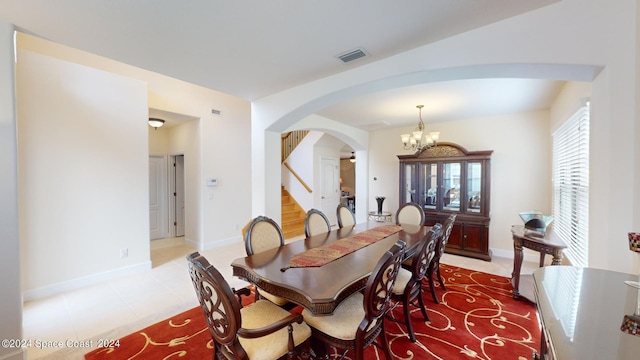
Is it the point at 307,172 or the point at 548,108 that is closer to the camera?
the point at 548,108

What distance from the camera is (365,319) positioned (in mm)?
1510

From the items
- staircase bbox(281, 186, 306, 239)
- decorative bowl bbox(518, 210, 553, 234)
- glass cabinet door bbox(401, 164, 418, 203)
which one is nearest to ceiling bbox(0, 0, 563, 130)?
decorative bowl bbox(518, 210, 553, 234)

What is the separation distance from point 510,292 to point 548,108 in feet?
10.5

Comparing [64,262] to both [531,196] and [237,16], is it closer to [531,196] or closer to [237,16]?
[237,16]

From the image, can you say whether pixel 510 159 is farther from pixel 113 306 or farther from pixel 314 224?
pixel 113 306

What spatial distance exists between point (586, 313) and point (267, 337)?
1530mm

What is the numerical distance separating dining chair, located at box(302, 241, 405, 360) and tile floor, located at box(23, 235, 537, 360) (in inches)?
76.1

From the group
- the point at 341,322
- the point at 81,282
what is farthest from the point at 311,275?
the point at 81,282

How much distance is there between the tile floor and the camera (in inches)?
88.4

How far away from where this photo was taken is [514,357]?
1906 mm

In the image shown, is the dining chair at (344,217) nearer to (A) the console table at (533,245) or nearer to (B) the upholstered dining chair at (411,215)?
(B) the upholstered dining chair at (411,215)

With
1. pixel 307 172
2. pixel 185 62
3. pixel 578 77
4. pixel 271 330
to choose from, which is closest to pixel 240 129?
pixel 307 172

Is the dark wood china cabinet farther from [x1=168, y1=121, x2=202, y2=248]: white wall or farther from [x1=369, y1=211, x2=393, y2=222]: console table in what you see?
[x1=168, y1=121, x2=202, y2=248]: white wall

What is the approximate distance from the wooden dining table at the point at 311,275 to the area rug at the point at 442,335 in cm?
73
